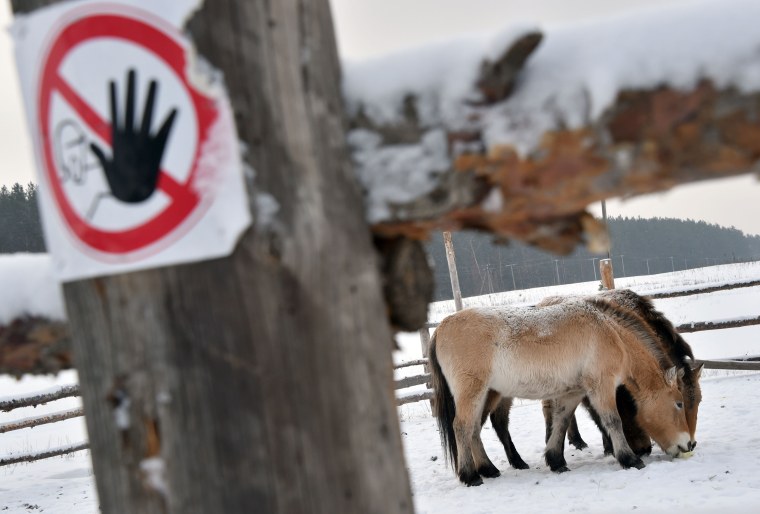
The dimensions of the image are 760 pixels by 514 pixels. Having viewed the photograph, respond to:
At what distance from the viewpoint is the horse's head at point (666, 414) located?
6.25 meters

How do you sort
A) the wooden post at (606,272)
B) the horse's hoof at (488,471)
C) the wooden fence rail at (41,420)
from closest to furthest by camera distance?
the horse's hoof at (488,471) < the wooden fence rail at (41,420) < the wooden post at (606,272)

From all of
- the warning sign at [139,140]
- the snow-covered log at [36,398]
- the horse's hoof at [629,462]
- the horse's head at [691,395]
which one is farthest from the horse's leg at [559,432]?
the warning sign at [139,140]

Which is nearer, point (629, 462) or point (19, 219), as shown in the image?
point (629, 462)

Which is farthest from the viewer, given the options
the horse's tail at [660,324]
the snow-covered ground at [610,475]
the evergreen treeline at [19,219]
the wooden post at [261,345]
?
the evergreen treeline at [19,219]

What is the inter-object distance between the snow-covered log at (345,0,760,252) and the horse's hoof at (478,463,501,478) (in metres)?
Answer: 5.93

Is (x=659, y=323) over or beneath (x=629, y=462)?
over

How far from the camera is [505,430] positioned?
707 cm

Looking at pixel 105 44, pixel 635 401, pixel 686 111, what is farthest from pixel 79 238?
pixel 635 401

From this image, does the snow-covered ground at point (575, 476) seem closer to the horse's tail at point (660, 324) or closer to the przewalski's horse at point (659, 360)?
the przewalski's horse at point (659, 360)

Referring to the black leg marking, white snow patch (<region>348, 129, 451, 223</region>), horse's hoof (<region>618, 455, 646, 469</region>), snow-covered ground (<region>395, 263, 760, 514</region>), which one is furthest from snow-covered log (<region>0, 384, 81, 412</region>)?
white snow patch (<region>348, 129, 451, 223</region>)

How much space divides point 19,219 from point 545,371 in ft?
78.6

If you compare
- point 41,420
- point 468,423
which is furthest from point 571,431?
point 41,420

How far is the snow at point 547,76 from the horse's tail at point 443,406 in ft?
18.6

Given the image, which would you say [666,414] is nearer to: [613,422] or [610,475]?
[613,422]
